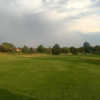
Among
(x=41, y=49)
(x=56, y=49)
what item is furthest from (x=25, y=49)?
(x=56, y=49)

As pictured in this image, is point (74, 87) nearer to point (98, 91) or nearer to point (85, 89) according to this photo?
point (85, 89)

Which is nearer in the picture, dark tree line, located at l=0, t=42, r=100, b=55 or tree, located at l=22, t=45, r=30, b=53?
dark tree line, located at l=0, t=42, r=100, b=55

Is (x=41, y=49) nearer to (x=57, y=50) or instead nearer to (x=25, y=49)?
(x=25, y=49)

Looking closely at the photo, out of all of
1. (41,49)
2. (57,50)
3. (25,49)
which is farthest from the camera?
(41,49)

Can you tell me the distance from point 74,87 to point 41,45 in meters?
66.0

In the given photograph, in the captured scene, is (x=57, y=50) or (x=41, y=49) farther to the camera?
(x=41, y=49)

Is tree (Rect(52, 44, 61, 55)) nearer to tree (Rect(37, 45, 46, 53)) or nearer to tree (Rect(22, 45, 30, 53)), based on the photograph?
tree (Rect(37, 45, 46, 53))

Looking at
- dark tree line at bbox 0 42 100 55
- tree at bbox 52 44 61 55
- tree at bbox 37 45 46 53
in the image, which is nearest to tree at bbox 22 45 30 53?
dark tree line at bbox 0 42 100 55

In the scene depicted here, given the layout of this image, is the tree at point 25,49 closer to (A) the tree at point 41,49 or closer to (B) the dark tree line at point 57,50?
(B) the dark tree line at point 57,50

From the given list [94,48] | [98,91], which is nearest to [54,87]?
[98,91]

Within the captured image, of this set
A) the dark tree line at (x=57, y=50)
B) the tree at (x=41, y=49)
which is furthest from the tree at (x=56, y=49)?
the tree at (x=41, y=49)

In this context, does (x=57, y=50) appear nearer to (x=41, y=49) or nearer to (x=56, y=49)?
(x=56, y=49)

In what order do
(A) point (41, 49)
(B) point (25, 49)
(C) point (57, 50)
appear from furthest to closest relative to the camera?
(A) point (41, 49) < (B) point (25, 49) < (C) point (57, 50)

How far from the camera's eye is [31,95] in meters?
7.77
